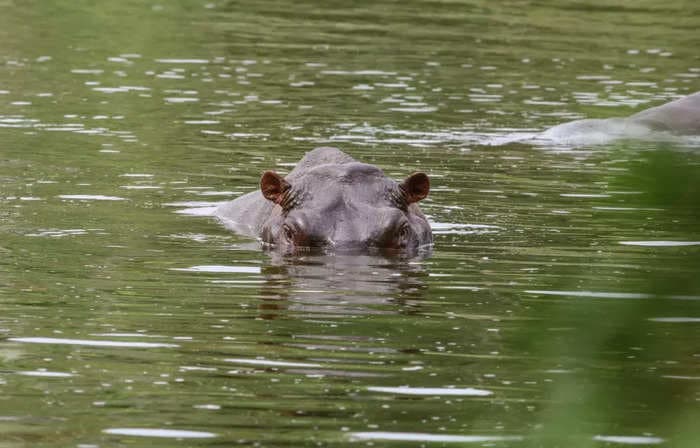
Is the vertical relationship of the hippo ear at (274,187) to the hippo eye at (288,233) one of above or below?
above

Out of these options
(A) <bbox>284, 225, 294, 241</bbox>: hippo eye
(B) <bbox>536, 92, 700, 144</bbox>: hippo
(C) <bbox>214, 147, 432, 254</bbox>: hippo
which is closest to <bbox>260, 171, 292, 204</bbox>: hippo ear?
(C) <bbox>214, 147, 432, 254</bbox>: hippo

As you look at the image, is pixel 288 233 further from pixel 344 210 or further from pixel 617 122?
pixel 617 122

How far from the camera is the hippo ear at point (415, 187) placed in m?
10.6

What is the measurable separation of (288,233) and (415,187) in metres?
0.94

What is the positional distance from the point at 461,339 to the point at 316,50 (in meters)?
17.5

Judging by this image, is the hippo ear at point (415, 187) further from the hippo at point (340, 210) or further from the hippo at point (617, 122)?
the hippo at point (617, 122)

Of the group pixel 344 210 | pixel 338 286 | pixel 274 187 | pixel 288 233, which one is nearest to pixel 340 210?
pixel 344 210

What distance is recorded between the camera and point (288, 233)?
407 inches

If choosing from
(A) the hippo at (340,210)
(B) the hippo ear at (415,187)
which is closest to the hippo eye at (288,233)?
(A) the hippo at (340,210)

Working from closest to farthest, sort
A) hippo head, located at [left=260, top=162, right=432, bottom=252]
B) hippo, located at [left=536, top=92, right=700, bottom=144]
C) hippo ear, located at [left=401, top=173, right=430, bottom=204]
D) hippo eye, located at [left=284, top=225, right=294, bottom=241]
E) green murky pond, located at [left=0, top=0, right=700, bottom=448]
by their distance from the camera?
green murky pond, located at [left=0, top=0, right=700, bottom=448] < hippo head, located at [left=260, top=162, right=432, bottom=252] < hippo eye, located at [left=284, top=225, right=294, bottom=241] < hippo ear, located at [left=401, top=173, right=430, bottom=204] < hippo, located at [left=536, top=92, right=700, bottom=144]

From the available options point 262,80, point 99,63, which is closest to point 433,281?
point 262,80

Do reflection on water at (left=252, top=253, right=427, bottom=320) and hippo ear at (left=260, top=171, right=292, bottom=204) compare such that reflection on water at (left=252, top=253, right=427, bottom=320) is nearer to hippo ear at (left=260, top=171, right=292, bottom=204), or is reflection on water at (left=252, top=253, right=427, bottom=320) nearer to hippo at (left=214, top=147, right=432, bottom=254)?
hippo at (left=214, top=147, right=432, bottom=254)

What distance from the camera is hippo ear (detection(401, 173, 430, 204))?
1055 cm

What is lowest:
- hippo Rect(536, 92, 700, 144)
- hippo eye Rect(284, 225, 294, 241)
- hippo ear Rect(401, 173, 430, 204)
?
hippo Rect(536, 92, 700, 144)
